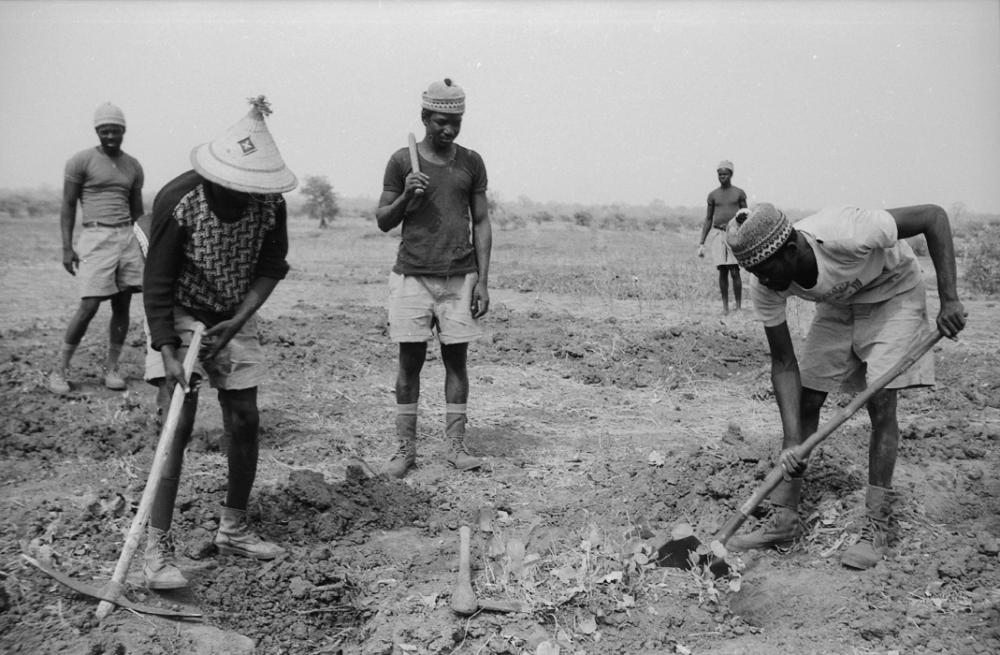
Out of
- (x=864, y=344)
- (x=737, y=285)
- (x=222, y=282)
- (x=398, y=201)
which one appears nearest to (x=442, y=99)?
(x=398, y=201)

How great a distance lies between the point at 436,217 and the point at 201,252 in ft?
5.39

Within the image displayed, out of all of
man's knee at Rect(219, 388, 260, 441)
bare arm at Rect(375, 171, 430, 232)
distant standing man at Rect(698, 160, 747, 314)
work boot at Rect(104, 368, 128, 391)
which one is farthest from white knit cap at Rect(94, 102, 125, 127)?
distant standing man at Rect(698, 160, 747, 314)

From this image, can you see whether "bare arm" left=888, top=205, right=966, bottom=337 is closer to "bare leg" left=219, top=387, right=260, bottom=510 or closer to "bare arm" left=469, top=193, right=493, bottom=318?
"bare arm" left=469, top=193, right=493, bottom=318

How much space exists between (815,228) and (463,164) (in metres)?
Result: 1.97

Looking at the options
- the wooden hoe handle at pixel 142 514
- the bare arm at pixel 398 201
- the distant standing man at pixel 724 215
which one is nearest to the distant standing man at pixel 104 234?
the bare arm at pixel 398 201

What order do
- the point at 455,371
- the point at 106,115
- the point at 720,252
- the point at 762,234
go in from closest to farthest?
the point at 762,234 → the point at 455,371 → the point at 106,115 → the point at 720,252

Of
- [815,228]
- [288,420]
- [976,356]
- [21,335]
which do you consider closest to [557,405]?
[288,420]

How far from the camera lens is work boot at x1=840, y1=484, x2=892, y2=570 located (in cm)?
346

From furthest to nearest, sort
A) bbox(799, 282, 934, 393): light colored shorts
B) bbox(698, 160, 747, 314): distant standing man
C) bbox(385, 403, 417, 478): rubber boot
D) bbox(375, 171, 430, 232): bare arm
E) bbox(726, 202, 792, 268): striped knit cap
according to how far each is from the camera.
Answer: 1. bbox(698, 160, 747, 314): distant standing man
2. bbox(385, 403, 417, 478): rubber boot
3. bbox(375, 171, 430, 232): bare arm
4. bbox(799, 282, 934, 393): light colored shorts
5. bbox(726, 202, 792, 268): striped knit cap

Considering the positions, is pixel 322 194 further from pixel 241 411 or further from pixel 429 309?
pixel 241 411

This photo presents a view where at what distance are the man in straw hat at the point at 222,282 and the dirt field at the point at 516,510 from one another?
30 centimetres

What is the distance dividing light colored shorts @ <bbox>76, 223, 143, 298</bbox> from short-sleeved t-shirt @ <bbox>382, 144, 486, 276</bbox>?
2368mm

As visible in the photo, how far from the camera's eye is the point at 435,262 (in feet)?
15.0

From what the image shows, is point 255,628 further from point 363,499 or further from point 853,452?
point 853,452
